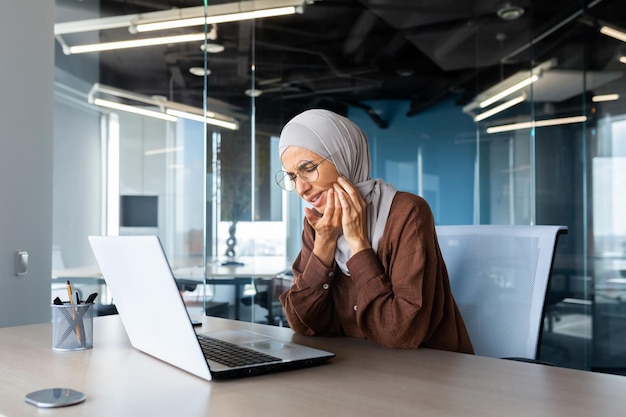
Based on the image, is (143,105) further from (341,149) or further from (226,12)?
(341,149)

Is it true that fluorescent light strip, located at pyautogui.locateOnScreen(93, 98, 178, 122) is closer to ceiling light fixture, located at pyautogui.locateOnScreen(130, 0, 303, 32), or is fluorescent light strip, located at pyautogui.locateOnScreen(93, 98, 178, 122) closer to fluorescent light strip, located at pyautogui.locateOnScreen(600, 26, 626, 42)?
ceiling light fixture, located at pyautogui.locateOnScreen(130, 0, 303, 32)

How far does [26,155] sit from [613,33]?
346 cm

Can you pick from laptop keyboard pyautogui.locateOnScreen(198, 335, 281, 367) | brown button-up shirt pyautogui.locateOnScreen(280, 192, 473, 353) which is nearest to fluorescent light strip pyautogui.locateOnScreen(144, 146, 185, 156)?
brown button-up shirt pyautogui.locateOnScreen(280, 192, 473, 353)

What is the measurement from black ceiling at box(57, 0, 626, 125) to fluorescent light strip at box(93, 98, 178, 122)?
0.49 feet

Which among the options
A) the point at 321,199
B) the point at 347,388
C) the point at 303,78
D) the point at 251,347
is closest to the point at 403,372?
the point at 347,388

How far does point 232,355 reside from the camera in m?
1.13

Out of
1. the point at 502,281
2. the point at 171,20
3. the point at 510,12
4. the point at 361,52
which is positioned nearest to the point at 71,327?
the point at 502,281

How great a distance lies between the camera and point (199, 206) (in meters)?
4.59

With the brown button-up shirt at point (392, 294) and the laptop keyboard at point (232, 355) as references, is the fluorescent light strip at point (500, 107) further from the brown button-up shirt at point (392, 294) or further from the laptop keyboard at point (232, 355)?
the laptop keyboard at point (232, 355)

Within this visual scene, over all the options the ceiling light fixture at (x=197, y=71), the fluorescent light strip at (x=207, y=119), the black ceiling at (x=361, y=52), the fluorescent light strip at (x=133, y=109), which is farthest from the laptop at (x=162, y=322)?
the fluorescent light strip at (x=133, y=109)

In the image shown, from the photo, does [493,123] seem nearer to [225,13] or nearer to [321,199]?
[225,13]

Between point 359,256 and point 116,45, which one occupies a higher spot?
point 116,45

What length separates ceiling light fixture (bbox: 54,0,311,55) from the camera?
13.4 feet

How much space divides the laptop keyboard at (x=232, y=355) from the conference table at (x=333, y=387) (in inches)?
2.0
